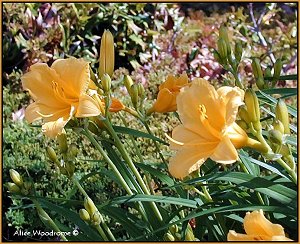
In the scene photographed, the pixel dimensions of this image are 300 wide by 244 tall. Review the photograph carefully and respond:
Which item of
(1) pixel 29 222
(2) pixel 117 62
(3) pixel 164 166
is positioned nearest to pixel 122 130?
(3) pixel 164 166

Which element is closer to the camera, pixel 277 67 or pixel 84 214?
pixel 84 214

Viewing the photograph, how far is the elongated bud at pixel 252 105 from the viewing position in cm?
121

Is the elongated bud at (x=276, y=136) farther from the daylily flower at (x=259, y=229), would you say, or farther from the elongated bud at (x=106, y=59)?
the elongated bud at (x=106, y=59)

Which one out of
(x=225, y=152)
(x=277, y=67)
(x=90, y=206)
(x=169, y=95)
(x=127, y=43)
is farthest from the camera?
(x=127, y=43)

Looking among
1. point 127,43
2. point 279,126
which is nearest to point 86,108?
point 279,126

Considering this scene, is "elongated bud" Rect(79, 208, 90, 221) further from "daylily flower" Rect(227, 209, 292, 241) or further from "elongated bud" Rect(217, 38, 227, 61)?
"elongated bud" Rect(217, 38, 227, 61)

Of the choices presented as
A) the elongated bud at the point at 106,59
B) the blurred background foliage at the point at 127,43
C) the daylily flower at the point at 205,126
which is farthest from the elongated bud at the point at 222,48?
the blurred background foliage at the point at 127,43

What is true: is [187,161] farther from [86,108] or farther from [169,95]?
[169,95]

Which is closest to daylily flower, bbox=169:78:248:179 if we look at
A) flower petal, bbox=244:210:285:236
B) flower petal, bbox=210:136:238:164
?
flower petal, bbox=210:136:238:164

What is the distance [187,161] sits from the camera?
121 centimetres

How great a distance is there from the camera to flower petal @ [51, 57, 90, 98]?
1.36 m

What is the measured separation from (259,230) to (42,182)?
1.67 metres

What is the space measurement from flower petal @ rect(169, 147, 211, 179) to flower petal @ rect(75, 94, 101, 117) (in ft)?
0.77

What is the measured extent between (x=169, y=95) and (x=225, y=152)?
1.46ft
